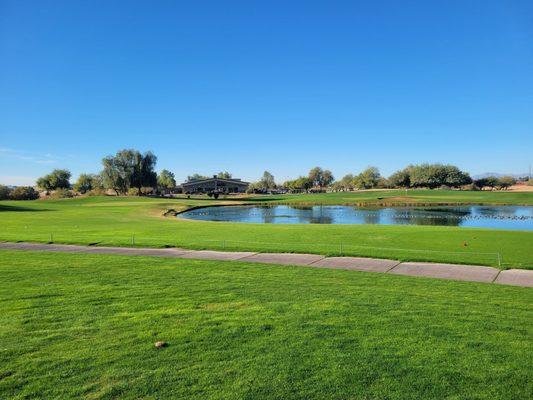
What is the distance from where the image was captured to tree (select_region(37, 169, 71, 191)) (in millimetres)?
147875

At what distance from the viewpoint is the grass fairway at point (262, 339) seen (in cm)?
446

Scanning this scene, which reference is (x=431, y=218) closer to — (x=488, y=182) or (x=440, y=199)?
(x=440, y=199)

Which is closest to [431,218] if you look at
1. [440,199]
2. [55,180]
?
[440,199]

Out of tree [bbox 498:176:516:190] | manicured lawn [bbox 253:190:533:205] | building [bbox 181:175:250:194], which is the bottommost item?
Answer: manicured lawn [bbox 253:190:533:205]

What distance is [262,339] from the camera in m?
5.70

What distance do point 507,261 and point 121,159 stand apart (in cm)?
10617

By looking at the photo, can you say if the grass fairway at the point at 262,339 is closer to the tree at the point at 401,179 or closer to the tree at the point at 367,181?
the tree at the point at 401,179

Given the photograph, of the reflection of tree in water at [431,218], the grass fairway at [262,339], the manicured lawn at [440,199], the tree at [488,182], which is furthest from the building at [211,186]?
the grass fairway at [262,339]

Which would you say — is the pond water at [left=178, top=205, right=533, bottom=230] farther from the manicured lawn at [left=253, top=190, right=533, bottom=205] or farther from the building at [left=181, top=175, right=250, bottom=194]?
the building at [left=181, top=175, right=250, bottom=194]

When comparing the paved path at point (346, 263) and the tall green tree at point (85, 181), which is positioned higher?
the tall green tree at point (85, 181)

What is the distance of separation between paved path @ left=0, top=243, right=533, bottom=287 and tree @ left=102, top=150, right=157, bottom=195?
96.4 metres

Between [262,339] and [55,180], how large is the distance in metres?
161

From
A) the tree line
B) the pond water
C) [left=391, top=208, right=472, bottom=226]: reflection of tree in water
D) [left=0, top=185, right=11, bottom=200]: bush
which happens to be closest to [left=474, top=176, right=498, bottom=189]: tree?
the tree line

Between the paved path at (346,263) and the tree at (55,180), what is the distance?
480ft
